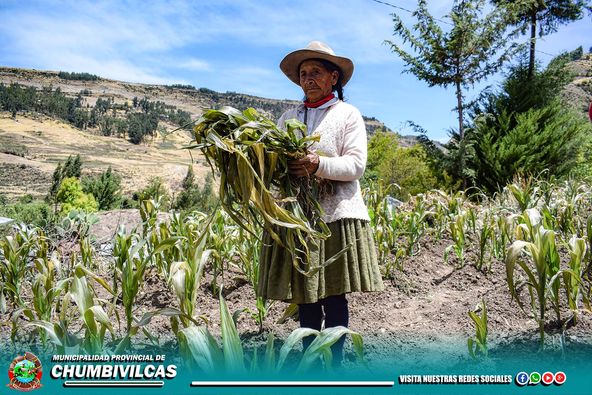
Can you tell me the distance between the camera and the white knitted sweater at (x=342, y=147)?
1.54m

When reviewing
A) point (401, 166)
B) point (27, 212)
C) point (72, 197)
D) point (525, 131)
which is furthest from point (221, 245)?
point (401, 166)

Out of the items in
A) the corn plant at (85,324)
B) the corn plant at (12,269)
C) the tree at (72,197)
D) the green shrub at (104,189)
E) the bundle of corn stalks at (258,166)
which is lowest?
the corn plant at (85,324)

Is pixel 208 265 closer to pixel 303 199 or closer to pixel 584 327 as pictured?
pixel 303 199

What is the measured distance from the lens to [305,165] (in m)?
1.44

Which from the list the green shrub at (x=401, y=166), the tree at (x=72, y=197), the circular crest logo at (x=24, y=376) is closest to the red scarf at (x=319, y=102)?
the circular crest logo at (x=24, y=376)

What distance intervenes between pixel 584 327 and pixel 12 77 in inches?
1050

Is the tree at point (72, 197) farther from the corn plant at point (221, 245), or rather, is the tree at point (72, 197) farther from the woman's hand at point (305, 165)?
the woman's hand at point (305, 165)

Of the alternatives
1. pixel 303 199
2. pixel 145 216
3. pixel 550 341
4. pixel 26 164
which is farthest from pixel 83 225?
pixel 26 164

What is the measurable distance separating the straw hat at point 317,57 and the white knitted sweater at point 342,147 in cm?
14

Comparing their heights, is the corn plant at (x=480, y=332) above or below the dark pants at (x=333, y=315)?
below

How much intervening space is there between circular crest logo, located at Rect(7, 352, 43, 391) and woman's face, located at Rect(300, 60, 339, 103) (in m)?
1.22

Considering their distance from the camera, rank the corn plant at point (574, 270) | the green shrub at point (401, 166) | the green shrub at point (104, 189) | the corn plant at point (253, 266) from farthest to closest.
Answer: the green shrub at point (401, 166) → the green shrub at point (104, 189) → the corn plant at point (253, 266) → the corn plant at point (574, 270)

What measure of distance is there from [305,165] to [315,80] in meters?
0.38

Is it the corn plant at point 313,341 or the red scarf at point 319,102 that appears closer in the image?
the corn plant at point 313,341
